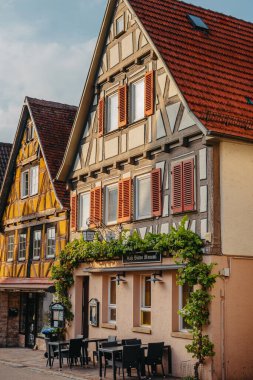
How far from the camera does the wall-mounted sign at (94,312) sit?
1981cm

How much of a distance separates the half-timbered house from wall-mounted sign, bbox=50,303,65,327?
1.54 ft

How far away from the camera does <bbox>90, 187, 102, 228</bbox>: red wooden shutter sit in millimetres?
20344

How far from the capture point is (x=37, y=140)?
2573cm

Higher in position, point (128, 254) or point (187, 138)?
point (187, 138)

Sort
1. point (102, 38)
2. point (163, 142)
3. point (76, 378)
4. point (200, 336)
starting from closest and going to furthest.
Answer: point (200, 336), point (76, 378), point (163, 142), point (102, 38)

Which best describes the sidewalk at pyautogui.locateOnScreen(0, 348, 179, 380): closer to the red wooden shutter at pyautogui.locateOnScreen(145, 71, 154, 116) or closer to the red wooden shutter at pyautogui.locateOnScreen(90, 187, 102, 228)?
the red wooden shutter at pyautogui.locateOnScreen(90, 187, 102, 228)

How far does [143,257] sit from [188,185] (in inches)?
102

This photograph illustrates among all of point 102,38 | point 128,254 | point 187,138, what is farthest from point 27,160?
point 187,138

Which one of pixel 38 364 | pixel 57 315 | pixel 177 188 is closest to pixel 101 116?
pixel 177 188

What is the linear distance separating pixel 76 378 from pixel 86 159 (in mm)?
7964

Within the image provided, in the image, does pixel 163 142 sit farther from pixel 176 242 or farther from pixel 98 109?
pixel 98 109

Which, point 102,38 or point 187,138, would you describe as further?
point 102,38

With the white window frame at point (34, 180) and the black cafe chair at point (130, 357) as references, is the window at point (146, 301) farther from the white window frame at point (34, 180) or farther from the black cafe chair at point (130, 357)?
the white window frame at point (34, 180)

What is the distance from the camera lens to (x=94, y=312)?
65.4 ft
